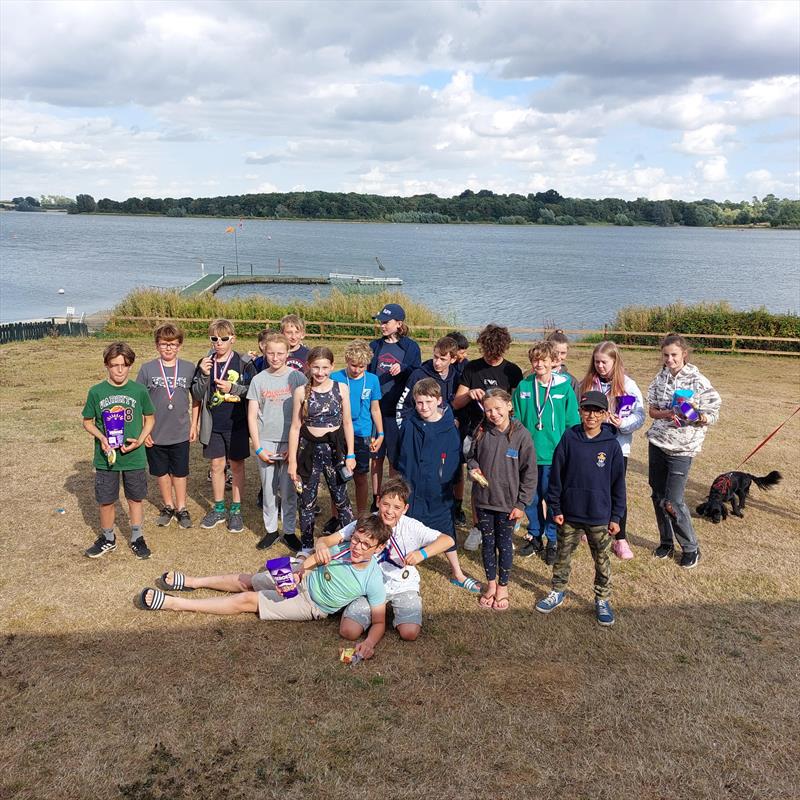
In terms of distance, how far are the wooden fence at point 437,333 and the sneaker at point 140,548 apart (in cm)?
1353

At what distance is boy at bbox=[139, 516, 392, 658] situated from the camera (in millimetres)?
4227

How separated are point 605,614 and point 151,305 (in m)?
18.8

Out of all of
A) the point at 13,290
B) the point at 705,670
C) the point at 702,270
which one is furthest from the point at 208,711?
the point at 702,270

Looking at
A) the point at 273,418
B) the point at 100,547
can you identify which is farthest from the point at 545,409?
the point at 100,547

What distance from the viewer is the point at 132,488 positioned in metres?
5.41

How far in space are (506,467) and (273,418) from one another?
2048 millimetres

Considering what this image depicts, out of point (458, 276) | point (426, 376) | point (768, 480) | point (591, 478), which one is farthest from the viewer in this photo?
point (458, 276)

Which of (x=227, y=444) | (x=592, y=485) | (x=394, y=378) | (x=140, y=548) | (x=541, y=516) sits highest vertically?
(x=394, y=378)

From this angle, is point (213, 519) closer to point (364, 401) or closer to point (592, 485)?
point (364, 401)

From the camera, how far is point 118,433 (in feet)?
17.3

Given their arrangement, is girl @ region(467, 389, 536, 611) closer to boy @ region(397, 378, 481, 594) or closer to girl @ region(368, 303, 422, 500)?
boy @ region(397, 378, 481, 594)

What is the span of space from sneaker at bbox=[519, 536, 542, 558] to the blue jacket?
5.33 feet

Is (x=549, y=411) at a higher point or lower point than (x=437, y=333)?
higher

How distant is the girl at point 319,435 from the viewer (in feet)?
17.1
